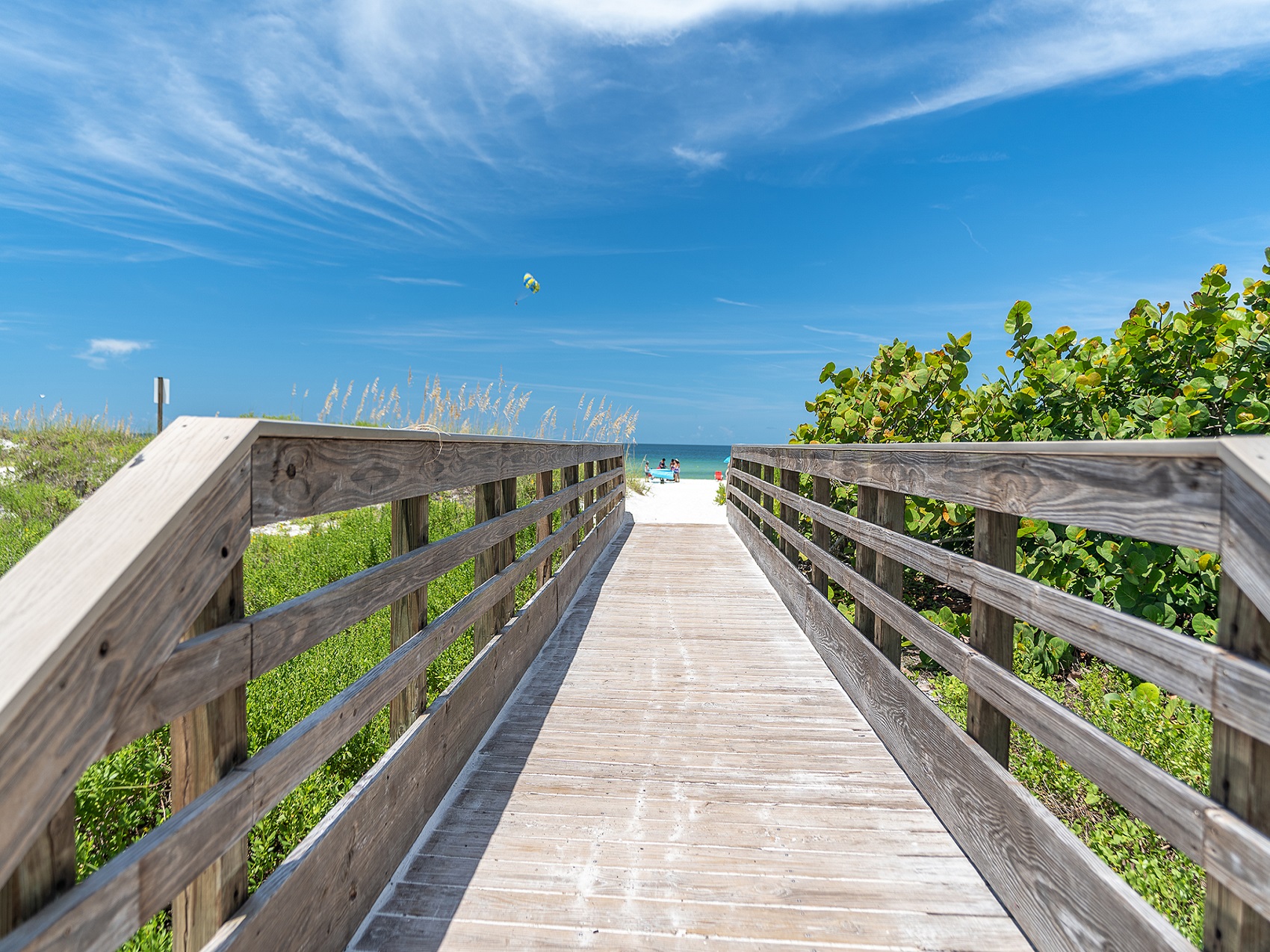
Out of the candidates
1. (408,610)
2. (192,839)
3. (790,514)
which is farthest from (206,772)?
(790,514)

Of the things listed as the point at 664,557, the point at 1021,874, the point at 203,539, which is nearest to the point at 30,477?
the point at 664,557

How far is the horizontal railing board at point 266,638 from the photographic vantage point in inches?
44.8

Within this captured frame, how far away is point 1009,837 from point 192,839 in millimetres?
1930

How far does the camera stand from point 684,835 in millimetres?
2283

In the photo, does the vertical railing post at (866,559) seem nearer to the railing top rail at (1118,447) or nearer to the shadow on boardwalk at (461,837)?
the railing top rail at (1118,447)

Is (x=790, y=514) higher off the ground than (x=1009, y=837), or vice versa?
(x=790, y=514)

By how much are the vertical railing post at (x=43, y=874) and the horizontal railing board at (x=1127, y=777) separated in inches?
70.8

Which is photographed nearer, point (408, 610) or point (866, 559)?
point (408, 610)

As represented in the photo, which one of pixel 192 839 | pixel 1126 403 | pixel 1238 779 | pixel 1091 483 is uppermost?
pixel 1126 403

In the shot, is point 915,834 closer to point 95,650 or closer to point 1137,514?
point 1137,514

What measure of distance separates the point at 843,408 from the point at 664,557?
2.77 metres

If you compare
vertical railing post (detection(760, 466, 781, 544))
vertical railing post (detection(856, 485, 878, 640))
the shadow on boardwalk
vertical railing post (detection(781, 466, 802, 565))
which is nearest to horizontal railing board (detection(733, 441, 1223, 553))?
vertical railing post (detection(856, 485, 878, 640))

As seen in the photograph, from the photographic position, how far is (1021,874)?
1.83 m

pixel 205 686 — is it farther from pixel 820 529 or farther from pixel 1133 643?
pixel 820 529
